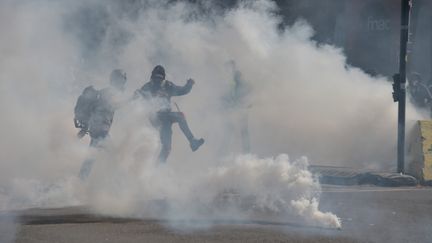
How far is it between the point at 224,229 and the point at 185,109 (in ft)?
19.6

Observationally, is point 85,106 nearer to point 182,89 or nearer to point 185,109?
point 182,89

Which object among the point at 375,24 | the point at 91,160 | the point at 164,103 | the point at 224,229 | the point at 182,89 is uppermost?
the point at 375,24

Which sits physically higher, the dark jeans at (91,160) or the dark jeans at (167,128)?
the dark jeans at (167,128)

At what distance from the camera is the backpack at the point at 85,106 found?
32.8 ft

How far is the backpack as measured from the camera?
32.8 ft

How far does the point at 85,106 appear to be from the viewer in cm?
1012

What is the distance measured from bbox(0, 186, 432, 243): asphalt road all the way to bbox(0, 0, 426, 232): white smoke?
12.7 inches

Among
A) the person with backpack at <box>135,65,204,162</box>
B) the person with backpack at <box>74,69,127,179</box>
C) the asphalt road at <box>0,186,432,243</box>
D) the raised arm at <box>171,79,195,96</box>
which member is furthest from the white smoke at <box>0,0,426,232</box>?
the raised arm at <box>171,79,195,96</box>

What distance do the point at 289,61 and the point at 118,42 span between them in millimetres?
4232

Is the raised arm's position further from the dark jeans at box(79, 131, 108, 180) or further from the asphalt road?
the asphalt road

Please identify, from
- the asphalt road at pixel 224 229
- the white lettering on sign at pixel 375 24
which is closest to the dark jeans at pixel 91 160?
the asphalt road at pixel 224 229

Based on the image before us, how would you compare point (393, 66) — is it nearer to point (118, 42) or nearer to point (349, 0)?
point (349, 0)

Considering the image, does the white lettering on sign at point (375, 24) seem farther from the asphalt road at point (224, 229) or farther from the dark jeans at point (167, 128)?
the asphalt road at point (224, 229)

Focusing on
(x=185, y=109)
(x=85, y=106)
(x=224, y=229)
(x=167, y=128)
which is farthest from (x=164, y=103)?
(x=224, y=229)
